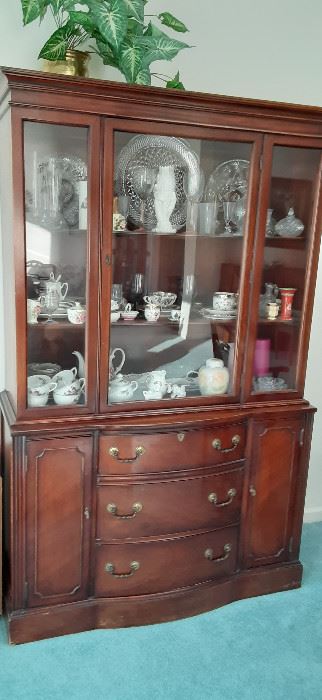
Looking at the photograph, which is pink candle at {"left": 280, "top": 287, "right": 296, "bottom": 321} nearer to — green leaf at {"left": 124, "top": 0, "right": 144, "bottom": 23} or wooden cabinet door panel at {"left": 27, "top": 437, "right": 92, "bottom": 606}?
wooden cabinet door panel at {"left": 27, "top": 437, "right": 92, "bottom": 606}

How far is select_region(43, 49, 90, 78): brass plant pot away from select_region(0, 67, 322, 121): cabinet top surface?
0.58 ft

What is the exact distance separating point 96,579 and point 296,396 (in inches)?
40.5

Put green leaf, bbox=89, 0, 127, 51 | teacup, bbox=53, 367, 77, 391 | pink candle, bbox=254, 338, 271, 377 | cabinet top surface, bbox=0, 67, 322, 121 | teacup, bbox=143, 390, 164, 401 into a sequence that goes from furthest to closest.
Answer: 1. pink candle, bbox=254, 338, 271, 377
2. teacup, bbox=143, 390, 164, 401
3. teacup, bbox=53, 367, 77, 391
4. green leaf, bbox=89, 0, 127, 51
5. cabinet top surface, bbox=0, 67, 322, 121

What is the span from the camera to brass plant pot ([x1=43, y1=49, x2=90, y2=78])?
198 cm

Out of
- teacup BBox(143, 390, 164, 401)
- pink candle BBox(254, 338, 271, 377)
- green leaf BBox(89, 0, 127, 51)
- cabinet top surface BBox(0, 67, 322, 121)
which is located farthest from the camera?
pink candle BBox(254, 338, 271, 377)

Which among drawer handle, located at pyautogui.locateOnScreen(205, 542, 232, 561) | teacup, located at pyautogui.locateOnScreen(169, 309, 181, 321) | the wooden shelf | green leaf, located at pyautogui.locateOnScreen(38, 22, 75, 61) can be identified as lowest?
drawer handle, located at pyautogui.locateOnScreen(205, 542, 232, 561)

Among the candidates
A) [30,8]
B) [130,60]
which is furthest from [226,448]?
[30,8]

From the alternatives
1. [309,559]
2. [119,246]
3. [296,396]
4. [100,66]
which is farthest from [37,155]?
[309,559]

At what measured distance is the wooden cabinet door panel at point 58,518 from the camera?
208 centimetres

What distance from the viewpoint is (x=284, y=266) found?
7.72ft

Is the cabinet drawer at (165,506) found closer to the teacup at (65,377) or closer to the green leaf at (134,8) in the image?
the teacup at (65,377)

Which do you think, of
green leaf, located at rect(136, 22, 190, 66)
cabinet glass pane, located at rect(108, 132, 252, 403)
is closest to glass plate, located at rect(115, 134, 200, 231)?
cabinet glass pane, located at rect(108, 132, 252, 403)

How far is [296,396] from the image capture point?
2.47 m

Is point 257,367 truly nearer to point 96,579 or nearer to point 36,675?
point 96,579
